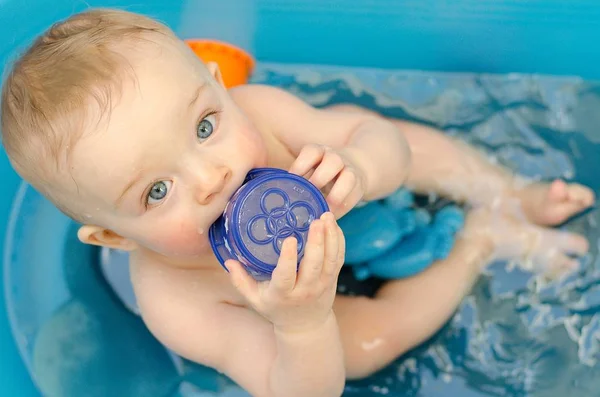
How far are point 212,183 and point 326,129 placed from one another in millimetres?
434

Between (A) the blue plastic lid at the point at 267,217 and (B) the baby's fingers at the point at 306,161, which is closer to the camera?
(A) the blue plastic lid at the point at 267,217

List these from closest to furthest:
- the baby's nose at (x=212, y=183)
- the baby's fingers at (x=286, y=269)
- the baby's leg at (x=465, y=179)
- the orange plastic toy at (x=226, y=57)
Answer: the baby's fingers at (x=286, y=269), the baby's nose at (x=212, y=183), the baby's leg at (x=465, y=179), the orange plastic toy at (x=226, y=57)

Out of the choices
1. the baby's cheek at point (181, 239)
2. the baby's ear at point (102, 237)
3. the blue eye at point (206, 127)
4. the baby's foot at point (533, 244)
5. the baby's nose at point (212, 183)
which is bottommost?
the baby's foot at point (533, 244)

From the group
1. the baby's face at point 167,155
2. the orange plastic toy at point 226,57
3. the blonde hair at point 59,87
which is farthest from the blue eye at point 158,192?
the orange plastic toy at point 226,57

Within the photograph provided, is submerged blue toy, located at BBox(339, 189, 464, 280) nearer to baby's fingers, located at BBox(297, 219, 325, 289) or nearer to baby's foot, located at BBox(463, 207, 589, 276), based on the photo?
baby's foot, located at BBox(463, 207, 589, 276)

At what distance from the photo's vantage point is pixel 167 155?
2.86ft

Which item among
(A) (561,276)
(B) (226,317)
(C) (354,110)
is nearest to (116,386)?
(B) (226,317)

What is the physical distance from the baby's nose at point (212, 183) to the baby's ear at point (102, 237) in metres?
0.20

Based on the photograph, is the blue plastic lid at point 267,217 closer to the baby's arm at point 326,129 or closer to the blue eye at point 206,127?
the blue eye at point 206,127

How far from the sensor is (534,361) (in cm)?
127

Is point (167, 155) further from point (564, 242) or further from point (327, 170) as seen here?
point (564, 242)

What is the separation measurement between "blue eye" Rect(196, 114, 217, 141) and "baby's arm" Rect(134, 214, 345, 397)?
18 cm

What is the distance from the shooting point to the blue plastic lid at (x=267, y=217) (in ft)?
2.83

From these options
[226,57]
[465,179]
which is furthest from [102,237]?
[465,179]
